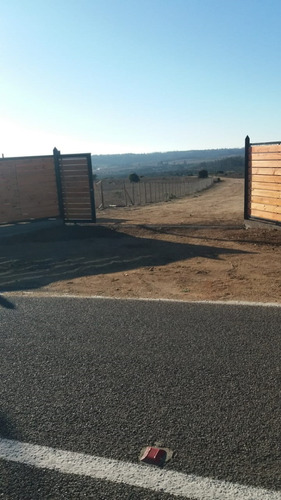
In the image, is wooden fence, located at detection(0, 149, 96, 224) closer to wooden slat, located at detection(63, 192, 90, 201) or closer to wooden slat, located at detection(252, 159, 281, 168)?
wooden slat, located at detection(63, 192, 90, 201)

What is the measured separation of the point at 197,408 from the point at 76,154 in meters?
11.8

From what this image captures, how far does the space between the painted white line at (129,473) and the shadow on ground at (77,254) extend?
364 cm

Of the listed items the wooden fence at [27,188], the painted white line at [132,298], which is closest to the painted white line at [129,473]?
the painted white line at [132,298]

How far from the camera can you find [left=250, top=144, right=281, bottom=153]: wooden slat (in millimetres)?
10992

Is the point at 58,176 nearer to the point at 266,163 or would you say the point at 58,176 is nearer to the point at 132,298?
the point at 266,163

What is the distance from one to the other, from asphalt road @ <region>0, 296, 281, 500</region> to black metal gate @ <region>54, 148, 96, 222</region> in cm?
896

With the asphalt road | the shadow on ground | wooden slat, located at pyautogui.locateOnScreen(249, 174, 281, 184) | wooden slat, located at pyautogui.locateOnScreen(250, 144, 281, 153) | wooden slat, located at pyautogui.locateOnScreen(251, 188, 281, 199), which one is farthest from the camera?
wooden slat, located at pyautogui.locateOnScreen(251, 188, 281, 199)

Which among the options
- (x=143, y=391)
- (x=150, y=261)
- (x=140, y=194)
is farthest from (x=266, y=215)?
(x=140, y=194)

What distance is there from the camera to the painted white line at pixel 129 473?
99.0 inches

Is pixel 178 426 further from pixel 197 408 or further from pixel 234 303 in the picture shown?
pixel 234 303

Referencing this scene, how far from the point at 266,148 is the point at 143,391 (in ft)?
30.6

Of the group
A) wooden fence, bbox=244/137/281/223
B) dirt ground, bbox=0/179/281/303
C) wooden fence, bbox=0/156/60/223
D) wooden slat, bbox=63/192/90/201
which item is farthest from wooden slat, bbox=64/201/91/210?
wooden fence, bbox=244/137/281/223

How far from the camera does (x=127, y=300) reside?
635 cm

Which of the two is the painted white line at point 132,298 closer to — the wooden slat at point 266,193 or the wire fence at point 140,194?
the wooden slat at point 266,193
